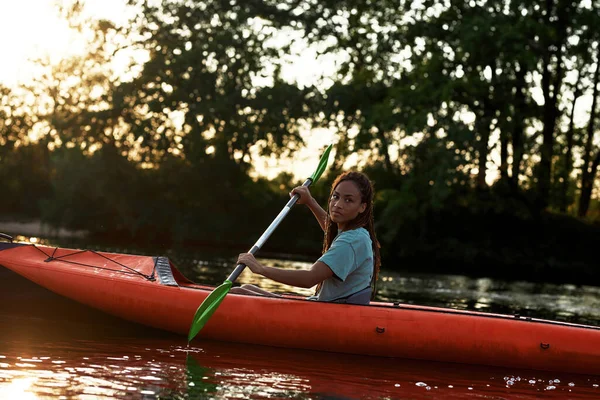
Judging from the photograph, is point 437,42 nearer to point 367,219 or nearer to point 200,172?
point 200,172

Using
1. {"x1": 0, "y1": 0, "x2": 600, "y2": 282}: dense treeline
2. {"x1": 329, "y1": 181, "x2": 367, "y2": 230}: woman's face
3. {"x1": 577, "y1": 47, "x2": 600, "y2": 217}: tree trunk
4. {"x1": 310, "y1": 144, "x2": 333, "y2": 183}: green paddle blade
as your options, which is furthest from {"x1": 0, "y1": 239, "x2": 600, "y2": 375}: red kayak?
{"x1": 577, "y1": 47, "x2": 600, "y2": 217}: tree trunk

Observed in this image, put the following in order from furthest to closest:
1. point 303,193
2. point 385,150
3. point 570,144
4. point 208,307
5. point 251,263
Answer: point 570,144, point 385,150, point 303,193, point 208,307, point 251,263

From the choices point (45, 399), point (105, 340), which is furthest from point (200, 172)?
point (45, 399)

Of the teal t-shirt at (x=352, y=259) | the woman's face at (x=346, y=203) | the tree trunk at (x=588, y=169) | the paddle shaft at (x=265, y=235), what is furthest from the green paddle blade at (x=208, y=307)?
the tree trunk at (x=588, y=169)

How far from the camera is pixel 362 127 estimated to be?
62.4 ft

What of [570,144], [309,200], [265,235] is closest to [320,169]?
[309,200]

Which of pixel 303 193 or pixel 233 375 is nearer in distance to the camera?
pixel 233 375

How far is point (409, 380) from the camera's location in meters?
4.96

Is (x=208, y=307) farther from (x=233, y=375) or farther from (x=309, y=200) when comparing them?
(x=309, y=200)

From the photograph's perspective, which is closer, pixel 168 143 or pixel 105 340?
pixel 105 340

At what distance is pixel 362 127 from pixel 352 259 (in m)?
14.1

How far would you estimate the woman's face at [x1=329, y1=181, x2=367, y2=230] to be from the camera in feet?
17.0

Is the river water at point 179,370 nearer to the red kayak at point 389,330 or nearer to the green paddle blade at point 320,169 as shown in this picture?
the red kayak at point 389,330

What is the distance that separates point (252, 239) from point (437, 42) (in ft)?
25.7
